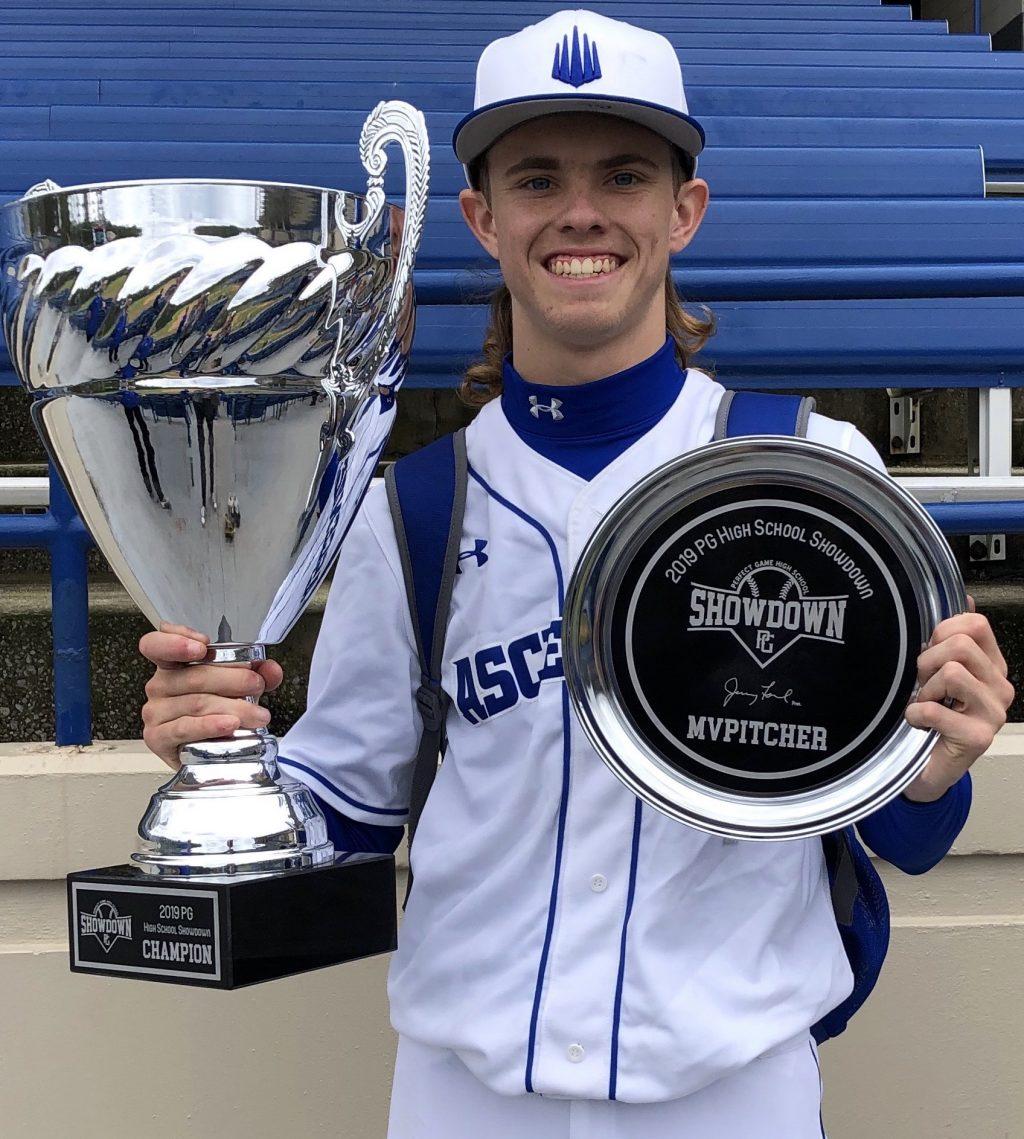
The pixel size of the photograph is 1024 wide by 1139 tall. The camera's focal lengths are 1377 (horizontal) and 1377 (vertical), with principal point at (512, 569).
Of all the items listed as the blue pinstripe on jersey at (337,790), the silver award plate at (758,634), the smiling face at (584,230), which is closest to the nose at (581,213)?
the smiling face at (584,230)

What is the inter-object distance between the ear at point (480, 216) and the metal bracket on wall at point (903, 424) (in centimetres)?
205

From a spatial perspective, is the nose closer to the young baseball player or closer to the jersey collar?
the young baseball player

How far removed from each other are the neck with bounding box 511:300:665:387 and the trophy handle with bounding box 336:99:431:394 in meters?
0.10

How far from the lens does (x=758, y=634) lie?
990mm

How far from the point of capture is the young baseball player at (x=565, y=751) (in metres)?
1.00

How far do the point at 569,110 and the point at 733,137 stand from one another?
6.83 feet

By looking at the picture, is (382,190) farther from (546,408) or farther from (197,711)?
(197,711)

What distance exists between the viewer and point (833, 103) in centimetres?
335

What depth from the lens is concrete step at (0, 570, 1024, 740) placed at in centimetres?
193

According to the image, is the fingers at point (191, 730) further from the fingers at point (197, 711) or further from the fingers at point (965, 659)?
the fingers at point (965, 659)

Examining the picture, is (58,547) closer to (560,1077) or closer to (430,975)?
(430,975)

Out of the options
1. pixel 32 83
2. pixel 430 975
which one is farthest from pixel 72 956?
pixel 32 83

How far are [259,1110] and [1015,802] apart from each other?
95 cm
